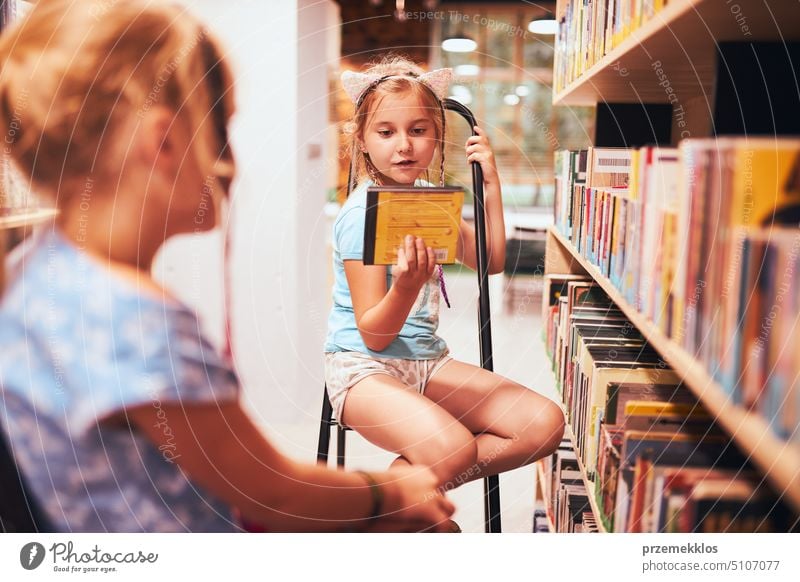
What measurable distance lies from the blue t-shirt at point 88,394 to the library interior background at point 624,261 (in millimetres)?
144

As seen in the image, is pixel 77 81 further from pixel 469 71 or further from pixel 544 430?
pixel 469 71

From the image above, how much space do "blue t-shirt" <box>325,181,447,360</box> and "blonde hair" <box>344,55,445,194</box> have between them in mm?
39

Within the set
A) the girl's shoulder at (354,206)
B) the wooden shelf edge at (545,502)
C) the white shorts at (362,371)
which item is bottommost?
the wooden shelf edge at (545,502)

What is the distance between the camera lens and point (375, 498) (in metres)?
1.45

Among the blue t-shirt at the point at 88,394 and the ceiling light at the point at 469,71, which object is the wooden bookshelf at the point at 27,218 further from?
the ceiling light at the point at 469,71

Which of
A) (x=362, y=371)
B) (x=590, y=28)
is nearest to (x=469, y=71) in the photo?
(x=590, y=28)

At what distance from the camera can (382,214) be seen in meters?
1.28

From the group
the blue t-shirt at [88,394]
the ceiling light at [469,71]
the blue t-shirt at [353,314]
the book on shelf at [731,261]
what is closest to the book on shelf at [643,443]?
the book on shelf at [731,261]

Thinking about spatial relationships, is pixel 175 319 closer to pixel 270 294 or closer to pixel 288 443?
pixel 288 443

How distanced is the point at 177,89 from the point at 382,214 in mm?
610

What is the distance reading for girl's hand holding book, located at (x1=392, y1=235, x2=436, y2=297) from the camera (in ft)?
4.25

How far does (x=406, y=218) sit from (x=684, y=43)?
55 cm

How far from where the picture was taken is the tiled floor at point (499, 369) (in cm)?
208

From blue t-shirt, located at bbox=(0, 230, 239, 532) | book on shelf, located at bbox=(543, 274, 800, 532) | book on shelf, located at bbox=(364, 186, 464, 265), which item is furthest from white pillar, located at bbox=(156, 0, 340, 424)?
book on shelf, located at bbox=(543, 274, 800, 532)
